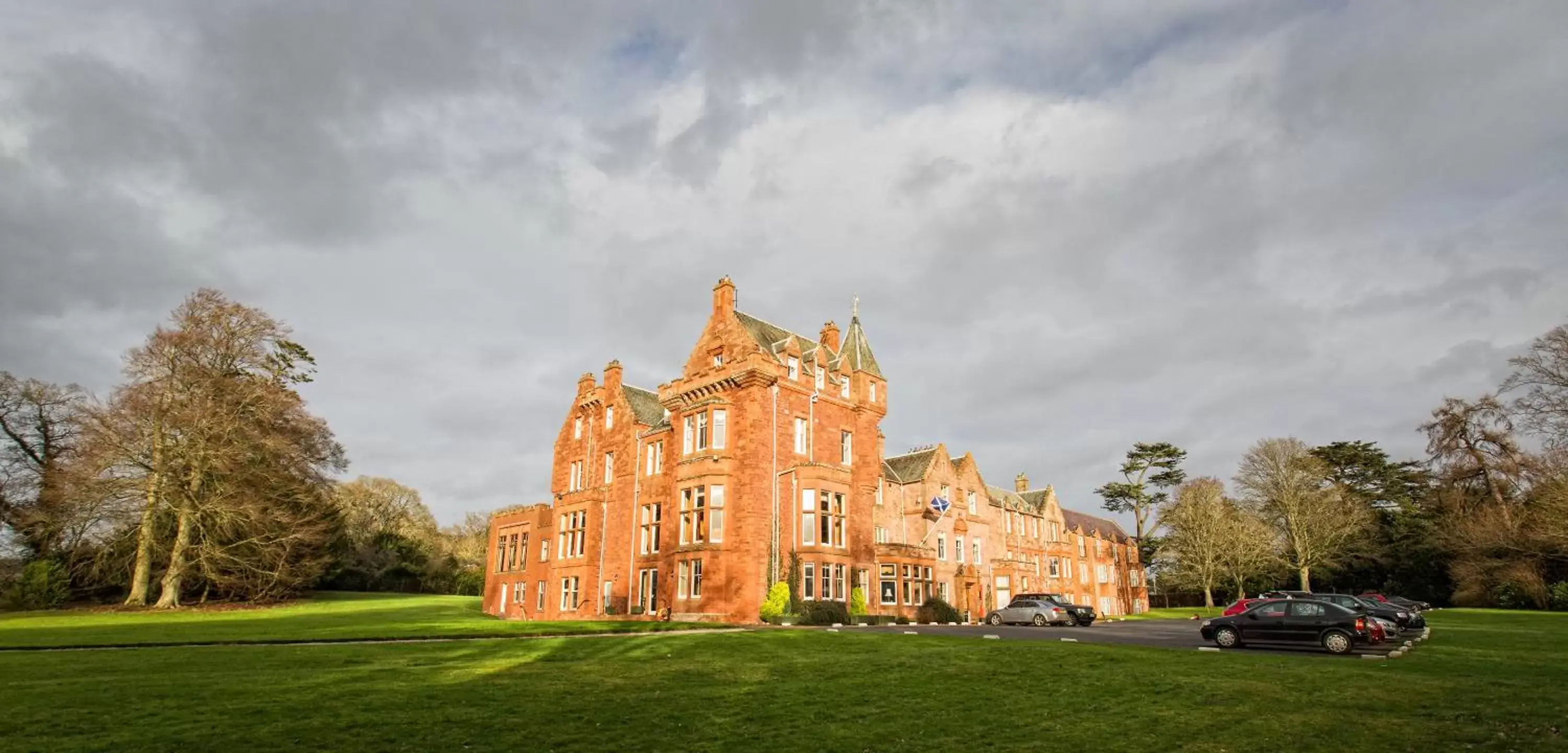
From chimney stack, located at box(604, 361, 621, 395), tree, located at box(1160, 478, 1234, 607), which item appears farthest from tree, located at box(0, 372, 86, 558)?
tree, located at box(1160, 478, 1234, 607)

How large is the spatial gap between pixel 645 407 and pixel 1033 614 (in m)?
24.7

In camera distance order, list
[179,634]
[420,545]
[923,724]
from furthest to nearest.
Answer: [420,545] → [179,634] → [923,724]

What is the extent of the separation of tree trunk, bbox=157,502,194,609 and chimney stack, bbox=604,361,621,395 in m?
A: 23.8

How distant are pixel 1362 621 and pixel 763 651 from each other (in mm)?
15841

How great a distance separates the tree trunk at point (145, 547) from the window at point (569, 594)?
2255 cm

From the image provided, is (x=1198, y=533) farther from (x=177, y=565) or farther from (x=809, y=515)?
(x=177, y=565)

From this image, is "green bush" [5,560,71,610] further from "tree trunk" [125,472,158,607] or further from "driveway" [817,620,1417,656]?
"driveway" [817,620,1417,656]

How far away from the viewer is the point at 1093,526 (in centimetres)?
8606

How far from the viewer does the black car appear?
22.6 meters

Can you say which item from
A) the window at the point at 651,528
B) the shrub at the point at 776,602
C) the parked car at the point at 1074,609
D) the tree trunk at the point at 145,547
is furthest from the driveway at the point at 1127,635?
the tree trunk at the point at 145,547

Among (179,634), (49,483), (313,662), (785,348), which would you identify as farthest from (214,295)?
(313,662)

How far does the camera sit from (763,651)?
21297mm

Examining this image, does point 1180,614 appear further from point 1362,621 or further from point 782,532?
point 1362,621

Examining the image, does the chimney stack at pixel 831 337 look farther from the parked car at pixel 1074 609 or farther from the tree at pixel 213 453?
the tree at pixel 213 453
